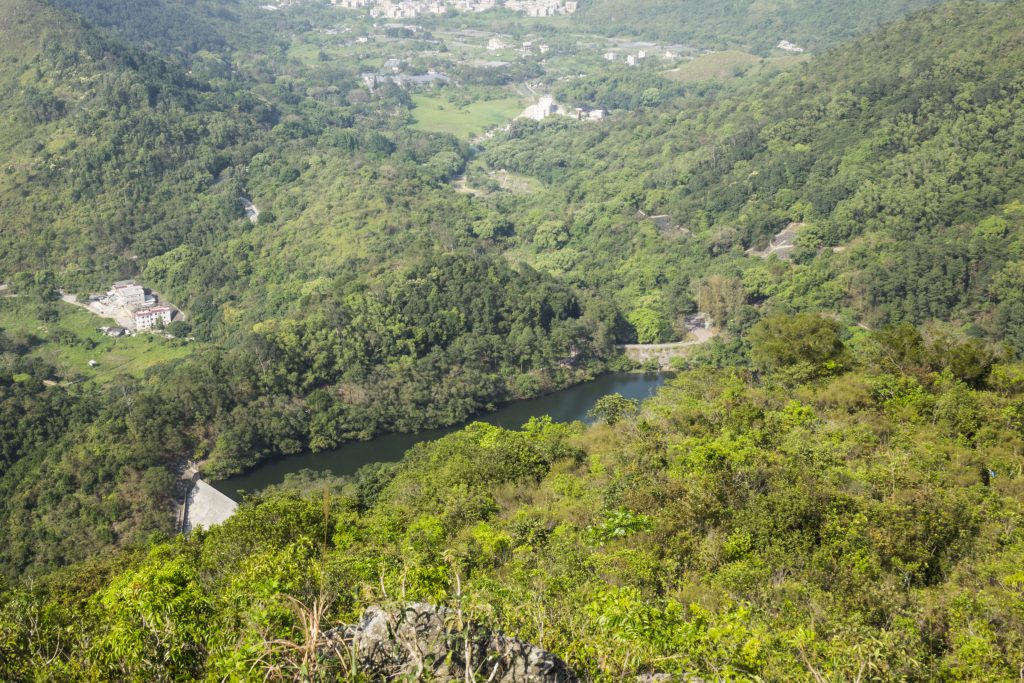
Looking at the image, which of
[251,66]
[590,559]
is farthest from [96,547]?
[251,66]

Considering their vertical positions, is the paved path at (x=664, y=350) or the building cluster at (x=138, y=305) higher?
the paved path at (x=664, y=350)

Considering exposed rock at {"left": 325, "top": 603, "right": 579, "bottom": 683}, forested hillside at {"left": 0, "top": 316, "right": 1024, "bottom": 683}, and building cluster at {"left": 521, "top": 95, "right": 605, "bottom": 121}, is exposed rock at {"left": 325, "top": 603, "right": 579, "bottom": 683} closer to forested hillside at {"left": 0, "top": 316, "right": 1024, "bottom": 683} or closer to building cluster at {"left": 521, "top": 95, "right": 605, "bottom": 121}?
forested hillside at {"left": 0, "top": 316, "right": 1024, "bottom": 683}

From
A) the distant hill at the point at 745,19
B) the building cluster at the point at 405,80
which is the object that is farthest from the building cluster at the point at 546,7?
the building cluster at the point at 405,80

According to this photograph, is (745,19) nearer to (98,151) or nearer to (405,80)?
(405,80)

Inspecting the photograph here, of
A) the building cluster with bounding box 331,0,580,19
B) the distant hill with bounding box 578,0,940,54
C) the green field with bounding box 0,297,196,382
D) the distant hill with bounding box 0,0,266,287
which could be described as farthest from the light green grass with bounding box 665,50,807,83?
the green field with bounding box 0,297,196,382

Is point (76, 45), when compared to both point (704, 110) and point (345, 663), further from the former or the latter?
point (345, 663)

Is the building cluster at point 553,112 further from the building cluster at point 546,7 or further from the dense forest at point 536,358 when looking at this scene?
the building cluster at point 546,7
